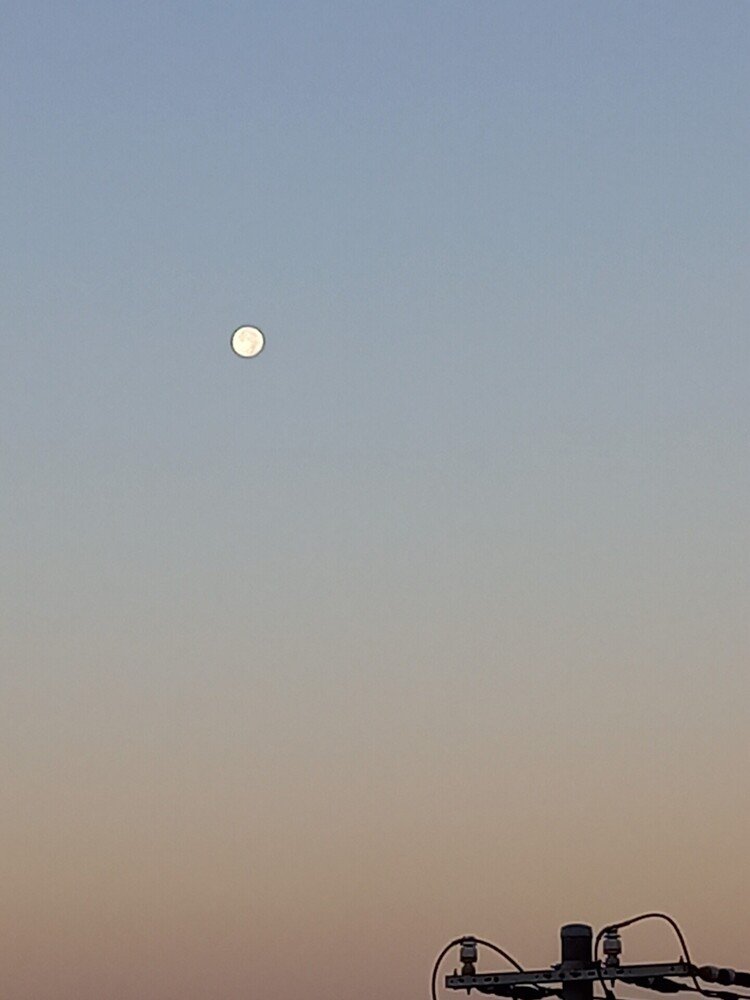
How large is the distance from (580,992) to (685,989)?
127cm

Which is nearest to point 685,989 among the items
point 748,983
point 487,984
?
point 748,983

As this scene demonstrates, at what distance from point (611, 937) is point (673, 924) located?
7.47ft

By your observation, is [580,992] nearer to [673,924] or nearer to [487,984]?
[487,984]

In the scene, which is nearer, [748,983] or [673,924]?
[673,924]

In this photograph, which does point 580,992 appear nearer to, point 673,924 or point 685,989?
point 685,989

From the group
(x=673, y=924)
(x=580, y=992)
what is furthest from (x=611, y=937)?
(x=673, y=924)

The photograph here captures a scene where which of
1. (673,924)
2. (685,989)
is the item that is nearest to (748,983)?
(685,989)

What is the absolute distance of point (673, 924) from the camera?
777 inches

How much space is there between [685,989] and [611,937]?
1012 mm

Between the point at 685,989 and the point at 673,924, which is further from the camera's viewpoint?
the point at 685,989

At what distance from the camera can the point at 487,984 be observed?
22.5 metres

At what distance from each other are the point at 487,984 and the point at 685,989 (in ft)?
7.71

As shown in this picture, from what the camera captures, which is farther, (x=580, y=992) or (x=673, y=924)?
(x=580, y=992)

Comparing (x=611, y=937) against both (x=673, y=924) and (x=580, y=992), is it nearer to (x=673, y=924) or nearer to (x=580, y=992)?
(x=580, y=992)
